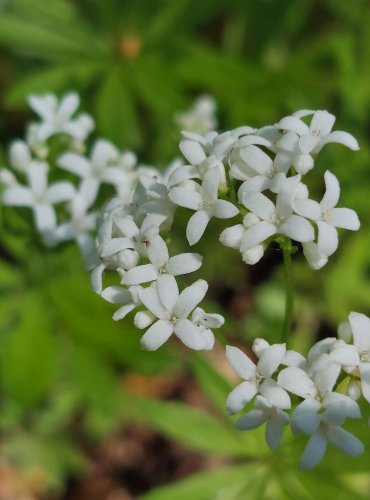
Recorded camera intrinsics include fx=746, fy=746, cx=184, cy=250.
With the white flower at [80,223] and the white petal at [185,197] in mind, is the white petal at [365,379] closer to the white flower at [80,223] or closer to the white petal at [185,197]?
the white petal at [185,197]

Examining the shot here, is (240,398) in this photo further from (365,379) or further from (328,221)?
(328,221)

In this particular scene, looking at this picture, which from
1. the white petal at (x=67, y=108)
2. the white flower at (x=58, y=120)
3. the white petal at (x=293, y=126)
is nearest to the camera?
the white petal at (x=293, y=126)

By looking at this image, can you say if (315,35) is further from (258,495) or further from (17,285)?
(258,495)

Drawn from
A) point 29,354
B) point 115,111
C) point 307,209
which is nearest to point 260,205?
point 307,209

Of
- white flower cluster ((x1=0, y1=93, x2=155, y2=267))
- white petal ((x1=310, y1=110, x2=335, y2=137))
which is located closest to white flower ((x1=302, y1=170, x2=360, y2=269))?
white petal ((x1=310, y1=110, x2=335, y2=137))

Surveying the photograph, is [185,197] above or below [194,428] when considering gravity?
above

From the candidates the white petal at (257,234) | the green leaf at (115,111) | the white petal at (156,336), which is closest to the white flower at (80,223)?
the green leaf at (115,111)
